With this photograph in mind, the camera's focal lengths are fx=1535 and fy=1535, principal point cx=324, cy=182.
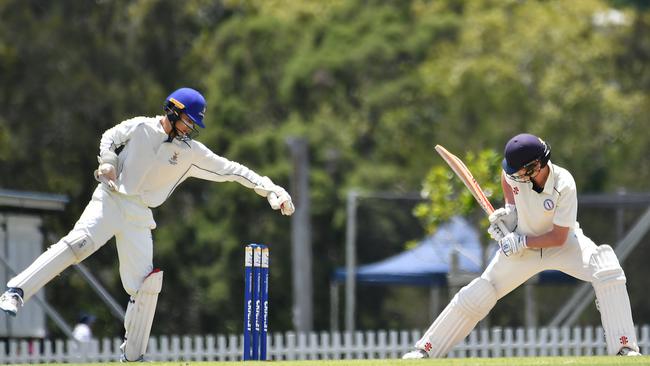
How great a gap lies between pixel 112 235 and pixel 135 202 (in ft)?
0.91

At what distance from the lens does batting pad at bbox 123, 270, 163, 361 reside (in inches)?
411

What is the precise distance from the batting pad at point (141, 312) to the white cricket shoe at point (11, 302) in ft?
2.54

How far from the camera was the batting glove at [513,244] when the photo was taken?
1052 cm

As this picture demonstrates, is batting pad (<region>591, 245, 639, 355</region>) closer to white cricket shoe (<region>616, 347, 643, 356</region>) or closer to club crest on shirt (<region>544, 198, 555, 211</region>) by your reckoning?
white cricket shoe (<region>616, 347, 643, 356</region>)

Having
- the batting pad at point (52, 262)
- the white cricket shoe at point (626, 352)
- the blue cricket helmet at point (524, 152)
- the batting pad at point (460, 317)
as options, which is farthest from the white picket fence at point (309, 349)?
the blue cricket helmet at point (524, 152)

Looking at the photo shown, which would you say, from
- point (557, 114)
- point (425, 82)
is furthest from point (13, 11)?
point (557, 114)

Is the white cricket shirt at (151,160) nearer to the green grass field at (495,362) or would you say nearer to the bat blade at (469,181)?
the green grass field at (495,362)

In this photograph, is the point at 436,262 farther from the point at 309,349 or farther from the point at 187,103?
the point at 187,103

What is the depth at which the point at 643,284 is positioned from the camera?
2253 centimetres

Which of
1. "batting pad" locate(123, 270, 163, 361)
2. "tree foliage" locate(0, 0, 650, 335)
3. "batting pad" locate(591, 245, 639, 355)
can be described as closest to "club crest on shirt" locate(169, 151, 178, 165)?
"batting pad" locate(123, 270, 163, 361)

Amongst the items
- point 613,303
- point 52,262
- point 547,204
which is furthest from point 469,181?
point 52,262

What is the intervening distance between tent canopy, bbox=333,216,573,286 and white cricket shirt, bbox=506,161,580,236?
10.8m

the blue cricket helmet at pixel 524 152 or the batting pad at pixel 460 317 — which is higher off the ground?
the blue cricket helmet at pixel 524 152

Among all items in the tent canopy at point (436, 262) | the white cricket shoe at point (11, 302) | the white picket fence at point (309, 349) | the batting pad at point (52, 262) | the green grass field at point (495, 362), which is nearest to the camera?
the green grass field at point (495, 362)
